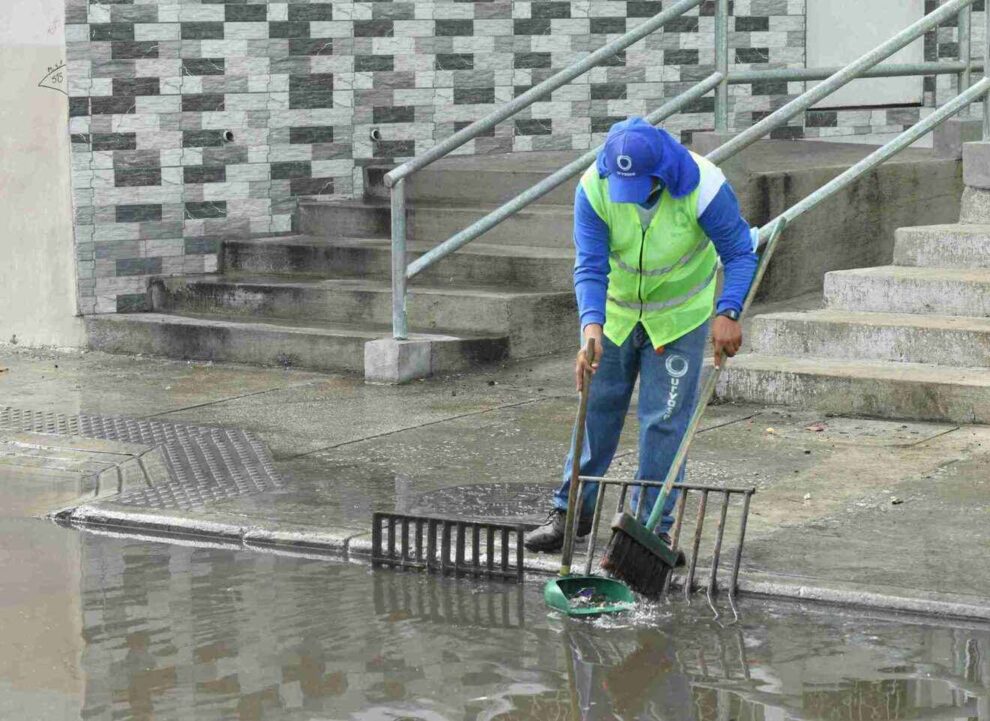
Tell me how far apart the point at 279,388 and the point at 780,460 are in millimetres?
3126

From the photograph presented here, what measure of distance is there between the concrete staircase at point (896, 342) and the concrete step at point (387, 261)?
1.63 metres

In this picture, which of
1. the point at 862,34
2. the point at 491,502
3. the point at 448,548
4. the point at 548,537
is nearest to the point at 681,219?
the point at 548,537

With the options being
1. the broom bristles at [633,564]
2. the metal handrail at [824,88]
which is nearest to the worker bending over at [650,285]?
the broom bristles at [633,564]

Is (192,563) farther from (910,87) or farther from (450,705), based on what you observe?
(910,87)

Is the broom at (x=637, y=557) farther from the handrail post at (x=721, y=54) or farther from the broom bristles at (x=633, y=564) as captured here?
the handrail post at (x=721, y=54)

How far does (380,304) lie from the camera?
10.4 meters

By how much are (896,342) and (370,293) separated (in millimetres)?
3164

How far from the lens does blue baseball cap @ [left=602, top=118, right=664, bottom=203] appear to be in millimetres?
5676

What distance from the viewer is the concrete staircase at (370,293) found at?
9992 mm

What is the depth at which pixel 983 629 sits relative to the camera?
17.4 ft

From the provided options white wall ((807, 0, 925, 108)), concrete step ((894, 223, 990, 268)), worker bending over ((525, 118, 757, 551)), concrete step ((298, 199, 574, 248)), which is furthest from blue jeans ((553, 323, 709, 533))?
white wall ((807, 0, 925, 108))

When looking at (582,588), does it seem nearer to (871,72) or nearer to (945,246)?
(945,246)

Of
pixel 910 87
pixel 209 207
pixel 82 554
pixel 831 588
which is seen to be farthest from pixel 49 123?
pixel 831 588

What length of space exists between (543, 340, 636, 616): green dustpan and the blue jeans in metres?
0.34
